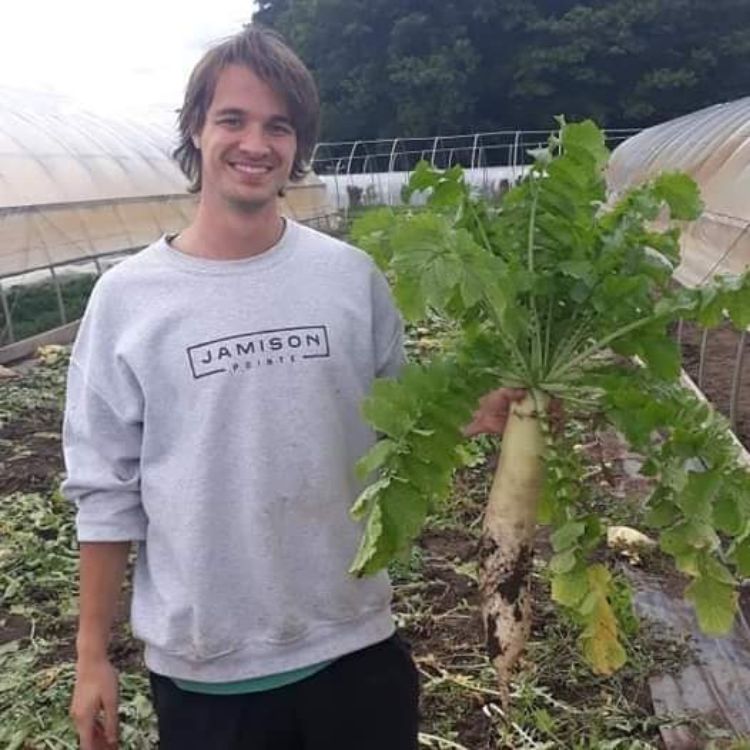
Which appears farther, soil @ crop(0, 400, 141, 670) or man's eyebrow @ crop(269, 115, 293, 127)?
soil @ crop(0, 400, 141, 670)

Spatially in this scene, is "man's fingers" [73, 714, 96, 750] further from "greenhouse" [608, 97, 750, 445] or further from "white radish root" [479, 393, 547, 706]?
"greenhouse" [608, 97, 750, 445]

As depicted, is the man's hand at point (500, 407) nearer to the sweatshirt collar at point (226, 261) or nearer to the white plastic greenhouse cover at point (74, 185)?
the sweatshirt collar at point (226, 261)

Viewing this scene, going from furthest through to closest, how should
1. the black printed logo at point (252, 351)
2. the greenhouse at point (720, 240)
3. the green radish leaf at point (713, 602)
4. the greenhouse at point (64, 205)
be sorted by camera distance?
1. the greenhouse at point (64, 205)
2. the greenhouse at point (720, 240)
3. the green radish leaf at point (713, 602)
4. the black printed logo at point (252, 351)

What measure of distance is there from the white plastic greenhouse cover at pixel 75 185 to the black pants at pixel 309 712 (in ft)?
30.1

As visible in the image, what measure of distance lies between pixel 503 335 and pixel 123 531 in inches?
32.8

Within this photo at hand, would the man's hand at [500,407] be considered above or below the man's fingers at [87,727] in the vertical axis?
above

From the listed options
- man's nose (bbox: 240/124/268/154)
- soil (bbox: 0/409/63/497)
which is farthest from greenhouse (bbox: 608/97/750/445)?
soil (bbox: 0/409/63/497)

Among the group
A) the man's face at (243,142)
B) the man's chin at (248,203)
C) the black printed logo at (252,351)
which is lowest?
the black printed logo at (252,351)

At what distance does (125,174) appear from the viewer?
1483cm

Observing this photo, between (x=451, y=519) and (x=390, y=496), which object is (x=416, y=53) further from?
(x=390, y=496)

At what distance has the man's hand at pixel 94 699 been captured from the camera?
6.13 feet

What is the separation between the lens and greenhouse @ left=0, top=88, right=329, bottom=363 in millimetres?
10672

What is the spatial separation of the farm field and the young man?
0.43m

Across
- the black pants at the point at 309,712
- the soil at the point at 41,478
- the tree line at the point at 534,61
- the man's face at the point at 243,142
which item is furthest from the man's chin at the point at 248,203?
the tree line at the point at 534,61
